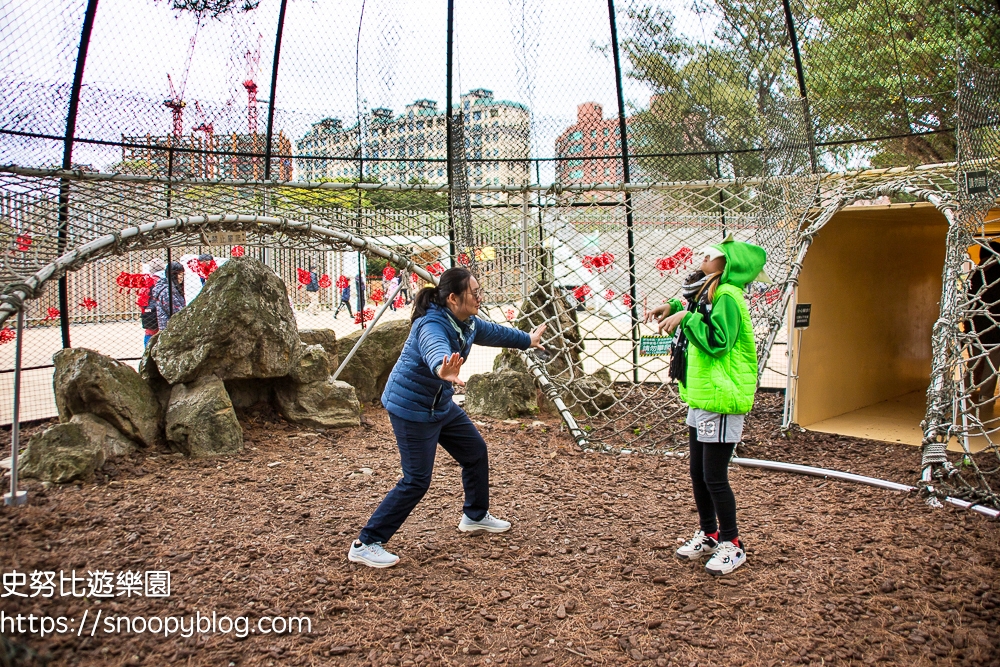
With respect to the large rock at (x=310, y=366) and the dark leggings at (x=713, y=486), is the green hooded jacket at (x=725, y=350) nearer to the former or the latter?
the dark leggings at (x=713, y=486)

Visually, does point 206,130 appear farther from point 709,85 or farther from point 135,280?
point 709,85

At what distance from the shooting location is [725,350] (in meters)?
2.65

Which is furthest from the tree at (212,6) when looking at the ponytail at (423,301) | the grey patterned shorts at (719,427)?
the grey patterned shorts at (719,427)

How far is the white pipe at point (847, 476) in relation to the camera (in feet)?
10.7

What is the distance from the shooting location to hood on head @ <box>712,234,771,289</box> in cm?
273

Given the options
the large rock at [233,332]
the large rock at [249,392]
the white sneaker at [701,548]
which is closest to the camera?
the white sneaker at [701,548]

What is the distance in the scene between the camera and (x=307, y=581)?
268cm

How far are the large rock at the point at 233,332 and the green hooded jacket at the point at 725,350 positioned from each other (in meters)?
3.04

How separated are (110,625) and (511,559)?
1.46 metres

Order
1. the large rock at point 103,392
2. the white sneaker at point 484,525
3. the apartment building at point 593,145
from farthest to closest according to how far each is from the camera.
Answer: the apartment building at point 593,145, the large rock at point 103,392, the white sneaker at point 484,525

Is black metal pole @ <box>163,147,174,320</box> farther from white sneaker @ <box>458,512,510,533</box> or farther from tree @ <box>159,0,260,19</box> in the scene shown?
white sneaker @ <box>458,512,510,533</box>

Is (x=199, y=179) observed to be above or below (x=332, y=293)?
above

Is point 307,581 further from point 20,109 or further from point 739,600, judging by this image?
point 20,109

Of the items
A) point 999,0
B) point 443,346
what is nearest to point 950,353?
point 999,0
